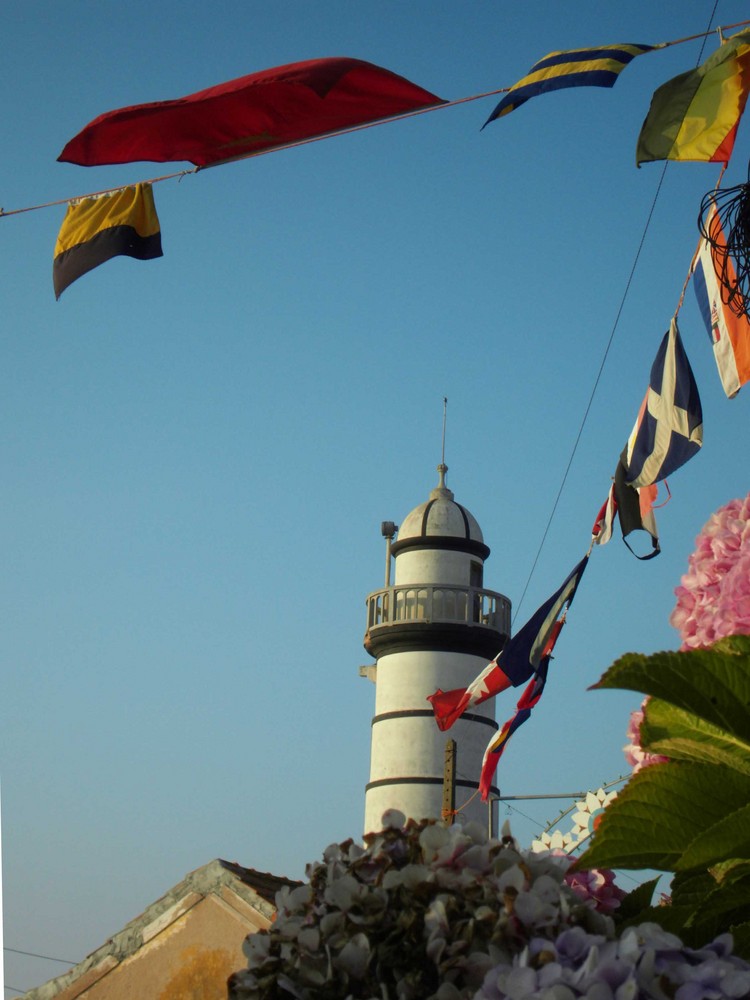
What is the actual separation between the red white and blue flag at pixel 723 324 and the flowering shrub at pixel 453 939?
3977 millimetres

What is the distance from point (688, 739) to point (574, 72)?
12.1 feet

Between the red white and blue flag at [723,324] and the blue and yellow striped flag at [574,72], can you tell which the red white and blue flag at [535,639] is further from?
the blue and yellow striped flag at [574,72]

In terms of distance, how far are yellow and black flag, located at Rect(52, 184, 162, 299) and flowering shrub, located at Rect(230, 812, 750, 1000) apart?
18.0 feet

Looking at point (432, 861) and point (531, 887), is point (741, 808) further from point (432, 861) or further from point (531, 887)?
point (432, 861)

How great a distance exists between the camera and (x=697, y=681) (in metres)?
2.54

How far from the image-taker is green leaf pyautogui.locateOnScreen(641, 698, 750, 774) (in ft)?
8.73

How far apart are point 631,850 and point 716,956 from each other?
45 centimetres

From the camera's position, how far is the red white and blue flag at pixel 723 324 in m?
6.12

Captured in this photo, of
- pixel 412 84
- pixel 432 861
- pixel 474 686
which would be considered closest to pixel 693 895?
pixel 432 861

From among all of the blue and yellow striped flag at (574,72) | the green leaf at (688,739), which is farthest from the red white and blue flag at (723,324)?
the green leaf at (688,739)

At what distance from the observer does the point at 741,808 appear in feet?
8.07

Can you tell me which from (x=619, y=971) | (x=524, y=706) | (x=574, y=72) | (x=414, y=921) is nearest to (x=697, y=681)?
(x=619, y=971)

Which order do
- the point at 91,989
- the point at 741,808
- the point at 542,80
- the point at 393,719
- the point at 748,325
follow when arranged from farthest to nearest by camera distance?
the point at 393,719 → the point at 91,989 → the point at 748,325 → the point at 542,80 → the point at 741,808

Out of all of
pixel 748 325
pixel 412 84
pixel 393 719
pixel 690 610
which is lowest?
pixel 690 610
